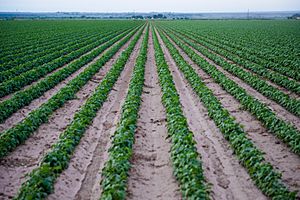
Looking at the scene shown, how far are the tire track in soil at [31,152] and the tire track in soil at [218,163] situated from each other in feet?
14.0

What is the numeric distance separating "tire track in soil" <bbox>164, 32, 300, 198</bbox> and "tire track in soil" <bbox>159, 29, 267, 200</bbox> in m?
0.90

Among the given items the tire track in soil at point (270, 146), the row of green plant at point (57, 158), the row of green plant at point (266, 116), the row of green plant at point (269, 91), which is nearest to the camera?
the row of green plant at point (57, 158)

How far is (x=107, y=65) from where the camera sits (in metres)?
19.8

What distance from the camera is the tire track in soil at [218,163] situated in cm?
617

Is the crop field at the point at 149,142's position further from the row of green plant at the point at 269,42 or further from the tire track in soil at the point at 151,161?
the row of green plant at the point at 269,42

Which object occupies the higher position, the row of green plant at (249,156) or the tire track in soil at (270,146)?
the row of green plant at (249,156)

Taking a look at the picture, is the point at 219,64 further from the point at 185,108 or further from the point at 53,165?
the point at 53,165

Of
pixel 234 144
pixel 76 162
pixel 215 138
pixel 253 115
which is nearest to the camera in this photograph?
pixel 76 162

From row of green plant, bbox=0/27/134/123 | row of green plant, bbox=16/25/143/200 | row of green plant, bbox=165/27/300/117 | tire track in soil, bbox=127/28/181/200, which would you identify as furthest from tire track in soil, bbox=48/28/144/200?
row of green plant, bbox=165/27/300/117

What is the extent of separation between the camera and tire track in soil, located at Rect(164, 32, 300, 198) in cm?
678

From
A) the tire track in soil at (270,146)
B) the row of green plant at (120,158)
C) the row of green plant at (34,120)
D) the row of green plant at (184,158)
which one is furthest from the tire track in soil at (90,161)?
the tire track in soil at (270,146)

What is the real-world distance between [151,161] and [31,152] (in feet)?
10.7

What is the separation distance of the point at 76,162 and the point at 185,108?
5.44m

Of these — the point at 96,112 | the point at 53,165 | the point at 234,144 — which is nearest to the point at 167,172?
the point at 234,144
